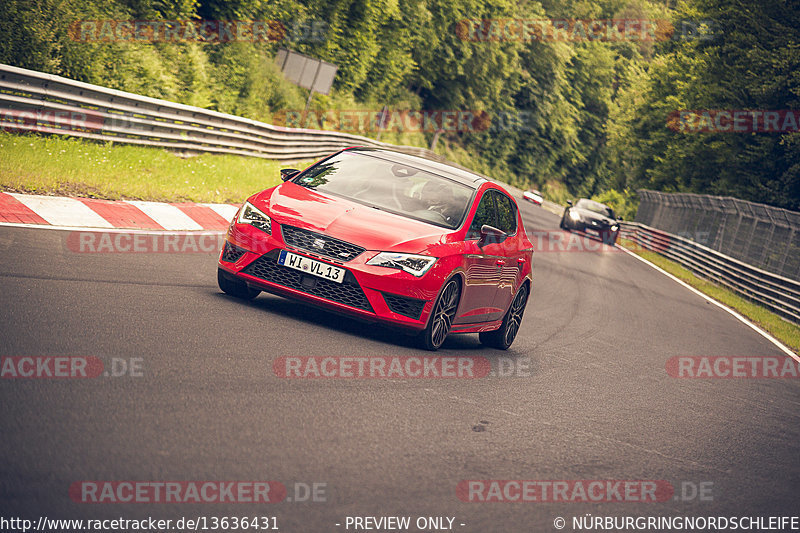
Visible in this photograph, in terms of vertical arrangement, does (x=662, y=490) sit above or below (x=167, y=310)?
above

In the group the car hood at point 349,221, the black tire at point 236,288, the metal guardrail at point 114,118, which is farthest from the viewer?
the metal guardrail at point 114,118

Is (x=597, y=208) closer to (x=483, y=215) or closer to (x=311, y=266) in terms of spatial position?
(x=483, y=215)

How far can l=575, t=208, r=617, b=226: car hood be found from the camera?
3389 cm

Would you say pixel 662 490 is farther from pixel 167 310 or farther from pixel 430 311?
pixel 167 310

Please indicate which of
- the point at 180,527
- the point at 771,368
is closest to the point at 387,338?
the point at 180,527

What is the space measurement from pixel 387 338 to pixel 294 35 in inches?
1446

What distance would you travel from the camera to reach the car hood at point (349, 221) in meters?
7.87

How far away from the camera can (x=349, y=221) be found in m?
8.02

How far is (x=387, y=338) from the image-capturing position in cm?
855

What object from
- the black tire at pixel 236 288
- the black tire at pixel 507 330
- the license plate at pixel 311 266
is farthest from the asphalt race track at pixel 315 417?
the license plate at pixel 311 266

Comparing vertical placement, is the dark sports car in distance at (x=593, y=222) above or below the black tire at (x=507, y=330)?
below

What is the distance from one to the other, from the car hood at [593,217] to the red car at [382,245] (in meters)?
24.8

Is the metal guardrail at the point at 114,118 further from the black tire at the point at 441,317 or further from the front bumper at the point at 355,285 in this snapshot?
the black tire at the point at 441,317

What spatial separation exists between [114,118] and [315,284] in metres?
10.6
